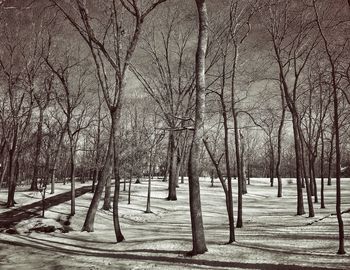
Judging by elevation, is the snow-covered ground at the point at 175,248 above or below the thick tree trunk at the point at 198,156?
below

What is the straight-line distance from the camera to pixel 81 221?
704 inches

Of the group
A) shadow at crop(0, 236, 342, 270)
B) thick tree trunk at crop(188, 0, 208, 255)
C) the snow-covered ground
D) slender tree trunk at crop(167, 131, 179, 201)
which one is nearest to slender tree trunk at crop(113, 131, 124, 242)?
the snow-covered ground

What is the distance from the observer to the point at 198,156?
937 centimetres

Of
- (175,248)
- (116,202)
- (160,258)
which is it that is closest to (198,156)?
(160,258)

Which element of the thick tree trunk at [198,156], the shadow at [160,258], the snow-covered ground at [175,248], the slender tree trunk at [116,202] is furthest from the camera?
the slender tree trunk at [116,202]

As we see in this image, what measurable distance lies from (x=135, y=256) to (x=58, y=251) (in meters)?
3.40

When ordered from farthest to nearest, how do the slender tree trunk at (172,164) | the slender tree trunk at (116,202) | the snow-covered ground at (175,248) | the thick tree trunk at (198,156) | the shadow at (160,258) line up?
the slender tree trunk at (172,164), the slender tree trunk at (116,202), the thick tree trunk at (198,156), the snow-covered ground at (175,248), the shadow at (160,258)

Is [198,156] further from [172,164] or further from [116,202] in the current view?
[172,164]

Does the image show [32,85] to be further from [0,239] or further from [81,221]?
[0,239]

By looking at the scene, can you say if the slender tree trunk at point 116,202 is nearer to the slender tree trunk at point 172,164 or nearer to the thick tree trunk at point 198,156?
the thick tree trunk at point 198,156

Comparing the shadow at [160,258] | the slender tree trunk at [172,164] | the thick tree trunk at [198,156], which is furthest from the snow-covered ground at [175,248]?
the slender tree trunk at [172,164]

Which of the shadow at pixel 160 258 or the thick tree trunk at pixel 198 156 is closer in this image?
the shadow at pixel 160 258

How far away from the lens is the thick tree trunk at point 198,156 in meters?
9.02

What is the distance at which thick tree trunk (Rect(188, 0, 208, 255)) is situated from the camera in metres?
9.02
